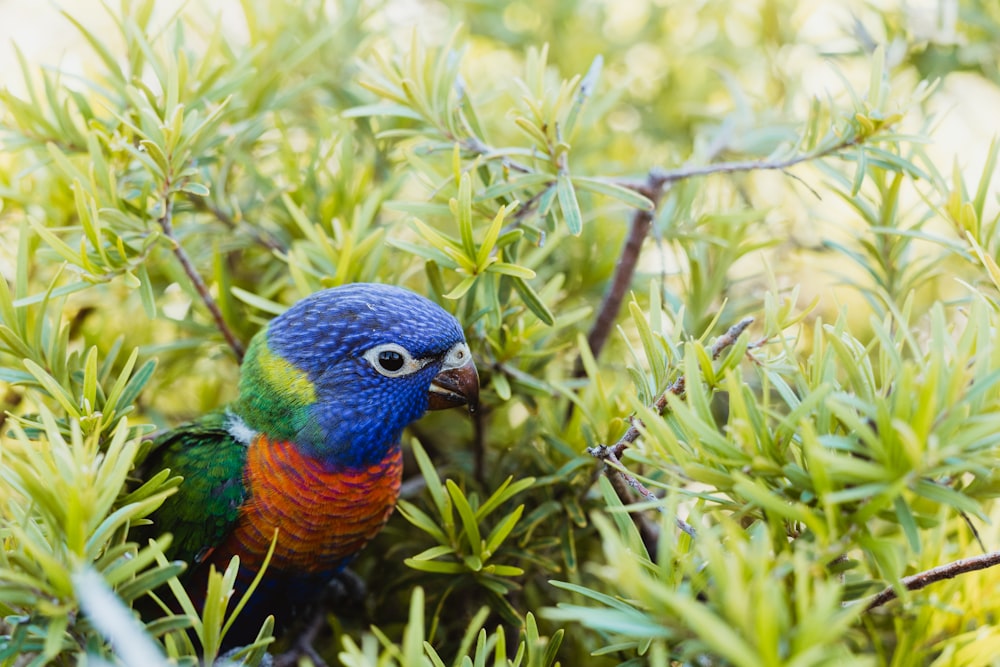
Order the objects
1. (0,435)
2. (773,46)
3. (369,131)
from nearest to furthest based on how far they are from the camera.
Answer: (0,435), (369,131), (773,46)

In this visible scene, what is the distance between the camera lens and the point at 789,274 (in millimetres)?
2336

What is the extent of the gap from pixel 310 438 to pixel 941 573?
110 centimetres

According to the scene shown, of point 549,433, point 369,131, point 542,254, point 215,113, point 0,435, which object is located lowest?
point 0,435

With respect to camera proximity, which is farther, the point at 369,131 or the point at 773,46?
the point at 773,46

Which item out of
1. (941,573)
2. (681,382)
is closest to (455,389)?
(681,382)

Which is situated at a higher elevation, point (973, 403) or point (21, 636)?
point (973, 403)

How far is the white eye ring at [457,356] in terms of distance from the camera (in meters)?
1.47

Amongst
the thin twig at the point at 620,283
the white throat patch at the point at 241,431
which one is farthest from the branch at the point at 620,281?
the white throat patch at the point at 241,431

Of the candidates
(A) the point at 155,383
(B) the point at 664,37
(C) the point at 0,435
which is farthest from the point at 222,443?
(B) the point at 664,37

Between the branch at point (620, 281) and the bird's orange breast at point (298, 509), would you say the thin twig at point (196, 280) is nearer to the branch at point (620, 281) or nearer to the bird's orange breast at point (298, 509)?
the bird's orange breast at point (298, 509)

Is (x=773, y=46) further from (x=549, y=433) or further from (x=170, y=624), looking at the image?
(x=170, y=624)

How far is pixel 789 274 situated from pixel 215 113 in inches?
67.9

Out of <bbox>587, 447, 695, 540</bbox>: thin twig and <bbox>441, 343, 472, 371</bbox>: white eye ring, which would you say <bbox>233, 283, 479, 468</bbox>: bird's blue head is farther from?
<bbox>587, 447, 695, 540</bbox>: thin twig

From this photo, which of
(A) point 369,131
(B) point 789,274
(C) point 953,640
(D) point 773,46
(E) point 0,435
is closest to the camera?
(C) point 953,640
